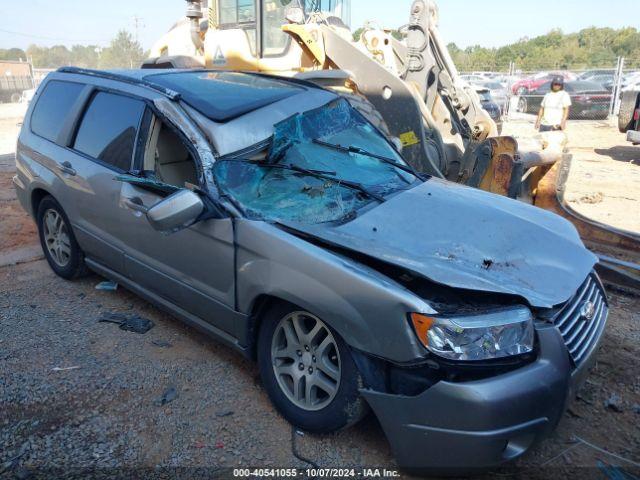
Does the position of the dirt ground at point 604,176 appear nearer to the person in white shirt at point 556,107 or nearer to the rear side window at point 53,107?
the person in white shirt at point 556,107

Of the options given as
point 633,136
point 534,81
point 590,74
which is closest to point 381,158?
point 633,136

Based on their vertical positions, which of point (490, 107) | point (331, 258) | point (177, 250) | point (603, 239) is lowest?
point (603, 239)

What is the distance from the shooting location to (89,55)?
119312mm

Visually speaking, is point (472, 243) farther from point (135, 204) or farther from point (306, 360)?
point (135, 204)

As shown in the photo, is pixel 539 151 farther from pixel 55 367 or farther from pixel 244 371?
pixel 55 367

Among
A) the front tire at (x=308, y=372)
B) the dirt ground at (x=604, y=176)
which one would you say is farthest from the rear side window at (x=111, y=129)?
the dirt ground at (x=604, y=176)

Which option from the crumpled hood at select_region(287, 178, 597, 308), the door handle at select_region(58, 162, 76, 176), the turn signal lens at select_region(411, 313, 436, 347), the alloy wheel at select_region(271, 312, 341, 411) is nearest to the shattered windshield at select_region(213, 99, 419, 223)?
the crumpled hood at select_region(287, 178, 597, 308)

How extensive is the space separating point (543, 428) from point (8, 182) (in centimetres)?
938

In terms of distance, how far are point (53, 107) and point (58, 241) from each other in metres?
1.18

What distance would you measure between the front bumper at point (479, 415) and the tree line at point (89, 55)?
66.2 metres

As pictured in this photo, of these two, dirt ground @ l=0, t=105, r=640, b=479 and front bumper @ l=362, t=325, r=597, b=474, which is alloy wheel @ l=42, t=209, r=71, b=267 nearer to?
dirt ground @ l=0, t=105, r=640, b=479

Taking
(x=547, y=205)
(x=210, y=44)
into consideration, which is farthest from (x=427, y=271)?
(x=210, y=44)

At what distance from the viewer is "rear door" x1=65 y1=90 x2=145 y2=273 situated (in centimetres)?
387

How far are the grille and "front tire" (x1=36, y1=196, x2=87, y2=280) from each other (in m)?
3.83
